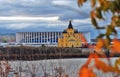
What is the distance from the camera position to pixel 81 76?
1.42 meters

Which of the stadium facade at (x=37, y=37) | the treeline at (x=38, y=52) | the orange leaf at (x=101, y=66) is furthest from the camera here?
the stadium facade at (x=37, y=37)

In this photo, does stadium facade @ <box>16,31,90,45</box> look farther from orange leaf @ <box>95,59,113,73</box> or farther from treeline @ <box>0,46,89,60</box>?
orange leaf @ <box>95,59,113,73</box>

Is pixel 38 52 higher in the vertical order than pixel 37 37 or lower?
higher

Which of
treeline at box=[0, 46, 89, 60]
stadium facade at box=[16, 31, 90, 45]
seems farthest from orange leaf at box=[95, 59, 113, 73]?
stadium facade at box=[16, 31, 90, 45]

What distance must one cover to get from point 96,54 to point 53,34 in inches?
4894

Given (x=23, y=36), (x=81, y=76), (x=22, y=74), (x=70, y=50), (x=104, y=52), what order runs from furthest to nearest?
1. (x=23, y=36)
2. (x=70, y=50)
3. (x=22, y=74)
4. (x=104, y=52)
5. (x=81, y=76)

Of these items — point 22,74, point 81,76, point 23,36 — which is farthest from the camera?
point 23,36

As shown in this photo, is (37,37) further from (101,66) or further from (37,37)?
(101,66)

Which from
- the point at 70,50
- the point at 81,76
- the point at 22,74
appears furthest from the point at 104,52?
the point at 70,50

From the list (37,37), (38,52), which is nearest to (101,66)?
(38,52)

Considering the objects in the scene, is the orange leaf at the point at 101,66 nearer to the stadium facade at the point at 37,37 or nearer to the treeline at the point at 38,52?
the treeline at the point at 38,52

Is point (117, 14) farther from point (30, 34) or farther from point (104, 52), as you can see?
point (30, 34)

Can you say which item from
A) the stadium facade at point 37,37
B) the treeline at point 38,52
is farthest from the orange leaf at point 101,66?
the stadium facade at point 37,37

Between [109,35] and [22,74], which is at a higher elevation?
[109,35]
